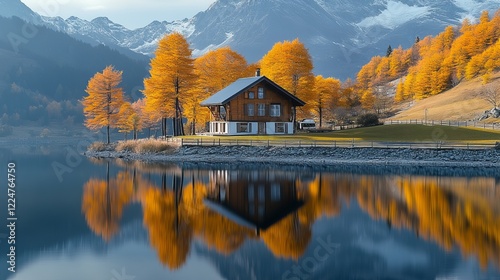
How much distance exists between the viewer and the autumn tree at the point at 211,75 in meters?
75.7

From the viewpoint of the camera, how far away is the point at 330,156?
54344 millimetres

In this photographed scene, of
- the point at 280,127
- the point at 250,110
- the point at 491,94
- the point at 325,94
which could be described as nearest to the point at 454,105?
the point at 491,94

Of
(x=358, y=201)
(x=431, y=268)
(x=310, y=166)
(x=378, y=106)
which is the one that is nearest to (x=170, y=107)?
(x=310, y=166)

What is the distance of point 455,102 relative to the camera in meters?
114

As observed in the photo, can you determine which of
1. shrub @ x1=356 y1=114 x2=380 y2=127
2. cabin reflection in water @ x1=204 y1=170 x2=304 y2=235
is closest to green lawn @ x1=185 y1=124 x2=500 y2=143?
shrub @ x1=356 y1=114 x2=380 y2=127

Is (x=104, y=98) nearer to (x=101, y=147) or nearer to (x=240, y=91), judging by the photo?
(x=101, y=147)

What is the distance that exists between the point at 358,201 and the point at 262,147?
2604cm

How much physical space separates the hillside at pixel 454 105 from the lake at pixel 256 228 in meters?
62.5

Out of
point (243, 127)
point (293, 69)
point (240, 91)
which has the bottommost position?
point (243, 127)

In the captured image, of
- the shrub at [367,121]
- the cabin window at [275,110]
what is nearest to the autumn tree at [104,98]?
the cabin window at [275,110]

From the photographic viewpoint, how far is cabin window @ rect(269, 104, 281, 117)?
69.2m

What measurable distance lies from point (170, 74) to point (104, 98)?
1238 centimetres

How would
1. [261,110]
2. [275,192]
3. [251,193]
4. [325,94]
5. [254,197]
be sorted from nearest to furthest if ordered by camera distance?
1. [254,197]
2. [251,193]
3. [275,192]
4. [261,110]
5. [325,94]

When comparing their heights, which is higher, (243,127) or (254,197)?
(243,127)
